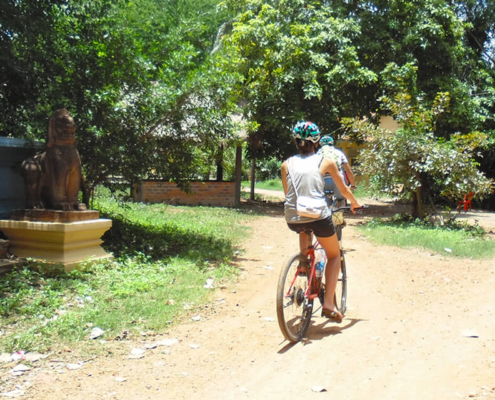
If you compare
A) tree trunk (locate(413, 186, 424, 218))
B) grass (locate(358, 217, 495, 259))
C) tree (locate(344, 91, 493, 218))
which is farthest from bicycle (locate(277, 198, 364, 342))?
tree trunk (locate(413, 186, 424, 218))

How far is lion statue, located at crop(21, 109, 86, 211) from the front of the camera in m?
6.96

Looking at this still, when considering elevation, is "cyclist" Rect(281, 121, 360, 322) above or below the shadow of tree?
above

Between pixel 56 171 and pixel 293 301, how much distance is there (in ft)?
12.1

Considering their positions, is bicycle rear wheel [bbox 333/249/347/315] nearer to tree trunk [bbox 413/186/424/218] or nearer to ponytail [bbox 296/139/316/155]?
ponytail [bbox 296/139/316/155]

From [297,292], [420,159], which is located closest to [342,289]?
[297,292]

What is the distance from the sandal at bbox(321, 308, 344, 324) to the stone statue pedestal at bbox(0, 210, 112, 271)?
3.12 metres

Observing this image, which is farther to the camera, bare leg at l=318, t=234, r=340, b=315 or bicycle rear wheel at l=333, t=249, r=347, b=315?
bicycle rear wheel at l=333, t=249, r=347, b=315

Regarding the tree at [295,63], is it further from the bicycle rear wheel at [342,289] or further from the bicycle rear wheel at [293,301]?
the bicycle rear wheel at [293,301]

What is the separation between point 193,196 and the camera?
18.5m

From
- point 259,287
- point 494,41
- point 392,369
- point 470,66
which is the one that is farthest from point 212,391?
point 494,41

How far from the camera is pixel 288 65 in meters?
15.8

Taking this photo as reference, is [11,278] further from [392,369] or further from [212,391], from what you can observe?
[392,369]

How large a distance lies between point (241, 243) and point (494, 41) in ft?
52.4

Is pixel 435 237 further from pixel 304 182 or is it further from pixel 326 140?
pixel 304 182
